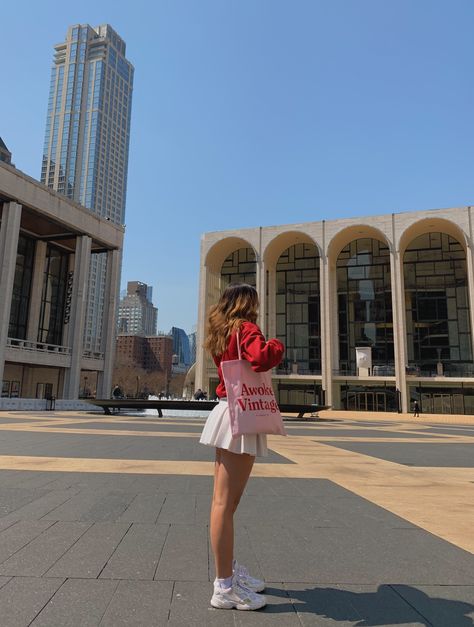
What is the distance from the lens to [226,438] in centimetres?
253

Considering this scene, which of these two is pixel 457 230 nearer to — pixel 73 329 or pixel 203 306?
pixel 203 306

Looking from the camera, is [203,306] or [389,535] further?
[203,306]

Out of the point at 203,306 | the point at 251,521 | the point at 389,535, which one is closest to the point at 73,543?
the point at 251,521

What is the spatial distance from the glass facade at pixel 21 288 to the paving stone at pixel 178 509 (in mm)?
47764

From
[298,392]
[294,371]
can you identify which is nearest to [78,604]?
[294,371]

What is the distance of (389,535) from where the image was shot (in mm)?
3791

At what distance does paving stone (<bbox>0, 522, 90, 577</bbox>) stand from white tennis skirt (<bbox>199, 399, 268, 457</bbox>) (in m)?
1.42

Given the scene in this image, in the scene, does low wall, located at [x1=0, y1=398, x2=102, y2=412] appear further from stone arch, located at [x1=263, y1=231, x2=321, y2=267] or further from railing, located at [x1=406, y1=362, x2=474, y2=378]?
railing, located at [x1=406, y1=362, x2=474, y2=378]

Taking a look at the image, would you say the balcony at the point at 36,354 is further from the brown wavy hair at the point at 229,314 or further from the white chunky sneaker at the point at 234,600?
the white chunky sneaker at the point at 234,600

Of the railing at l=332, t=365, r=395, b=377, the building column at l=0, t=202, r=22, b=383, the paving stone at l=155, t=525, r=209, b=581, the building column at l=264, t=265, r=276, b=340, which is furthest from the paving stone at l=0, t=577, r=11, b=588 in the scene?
the building column at l=264, t=265, r=276, b=340

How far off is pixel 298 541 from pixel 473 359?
179 feet

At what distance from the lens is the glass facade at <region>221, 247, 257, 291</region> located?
60250 mm

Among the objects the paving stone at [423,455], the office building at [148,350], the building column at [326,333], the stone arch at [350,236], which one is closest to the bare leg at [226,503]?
the paving stone at [423,455]

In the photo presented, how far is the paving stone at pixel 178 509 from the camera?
13.3 ft
